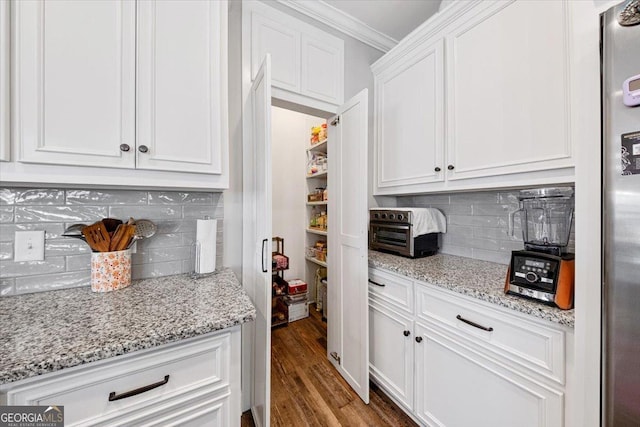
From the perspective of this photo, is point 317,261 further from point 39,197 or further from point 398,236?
point 39,197

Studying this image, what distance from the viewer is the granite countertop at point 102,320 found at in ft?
2.00

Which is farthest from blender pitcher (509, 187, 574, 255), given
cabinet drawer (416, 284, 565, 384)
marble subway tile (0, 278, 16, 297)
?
marble subway tile (0, 278, 16, 297)

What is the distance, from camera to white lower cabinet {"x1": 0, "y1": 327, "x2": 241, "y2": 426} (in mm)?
635

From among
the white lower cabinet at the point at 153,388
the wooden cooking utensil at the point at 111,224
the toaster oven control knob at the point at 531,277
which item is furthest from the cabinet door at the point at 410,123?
the wooden cooking utensil at the point at 111,224

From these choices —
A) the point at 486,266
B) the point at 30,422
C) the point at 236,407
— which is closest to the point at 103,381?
the point at 30,422

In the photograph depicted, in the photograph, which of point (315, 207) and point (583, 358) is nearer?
point (583, 358)

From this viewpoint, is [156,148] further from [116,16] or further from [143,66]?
[116,16]

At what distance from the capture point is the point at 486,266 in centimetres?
148

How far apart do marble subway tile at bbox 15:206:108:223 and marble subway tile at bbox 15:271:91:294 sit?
0.80ft

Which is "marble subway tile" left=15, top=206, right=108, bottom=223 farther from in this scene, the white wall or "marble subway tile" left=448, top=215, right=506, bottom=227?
"marble subway tile" left=448, top=215, right=506, bottom=227

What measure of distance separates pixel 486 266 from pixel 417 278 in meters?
0.50

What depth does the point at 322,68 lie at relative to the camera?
1825 mm

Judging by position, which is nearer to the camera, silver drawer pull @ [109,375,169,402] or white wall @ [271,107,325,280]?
silver drawer pull @ [109,375,169,402]

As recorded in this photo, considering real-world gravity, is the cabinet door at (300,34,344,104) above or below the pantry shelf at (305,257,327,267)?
above
